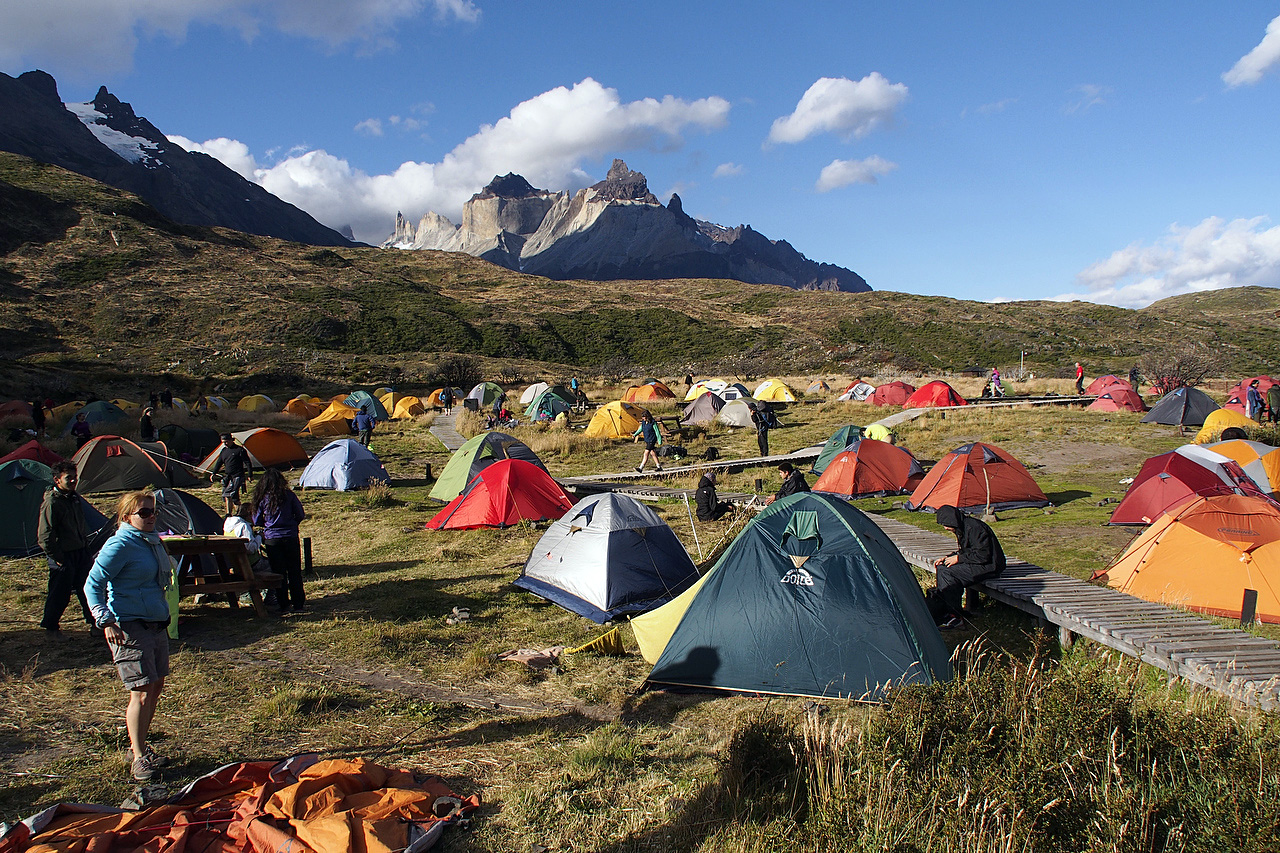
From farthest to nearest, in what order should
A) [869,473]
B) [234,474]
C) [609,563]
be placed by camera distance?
[869,473] < [234,474] < [609,563]

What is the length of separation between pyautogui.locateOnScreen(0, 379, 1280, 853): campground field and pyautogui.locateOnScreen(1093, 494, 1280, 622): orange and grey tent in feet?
1.80

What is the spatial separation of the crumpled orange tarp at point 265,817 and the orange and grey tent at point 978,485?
37.1ft

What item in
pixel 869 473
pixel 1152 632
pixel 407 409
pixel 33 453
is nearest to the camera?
pixel 1152 632

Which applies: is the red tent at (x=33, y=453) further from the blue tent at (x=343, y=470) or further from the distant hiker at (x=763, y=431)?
the distant hiker at (x=763, y=431)

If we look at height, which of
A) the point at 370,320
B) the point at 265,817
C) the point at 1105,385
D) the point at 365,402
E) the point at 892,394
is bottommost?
the point at 265,817

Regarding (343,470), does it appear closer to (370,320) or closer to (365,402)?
(365,402)

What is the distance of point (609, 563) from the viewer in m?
8.59

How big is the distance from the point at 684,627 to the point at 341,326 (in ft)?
194

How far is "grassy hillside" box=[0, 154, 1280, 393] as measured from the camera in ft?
159

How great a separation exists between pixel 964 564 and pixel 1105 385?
26579mm

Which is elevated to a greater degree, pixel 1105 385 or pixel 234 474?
pixel 1105 385

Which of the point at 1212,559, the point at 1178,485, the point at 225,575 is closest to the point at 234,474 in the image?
the point at 225,575

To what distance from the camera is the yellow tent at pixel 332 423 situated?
2562cm

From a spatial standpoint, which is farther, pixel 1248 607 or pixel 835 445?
pixel 835 445
